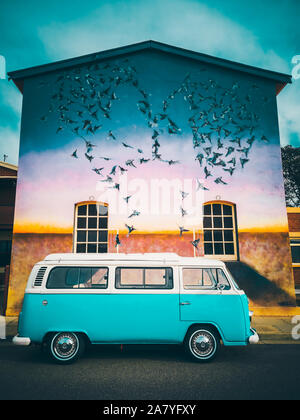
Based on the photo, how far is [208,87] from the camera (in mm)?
10648

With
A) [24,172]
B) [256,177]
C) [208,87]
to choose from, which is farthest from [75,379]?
[208,87]

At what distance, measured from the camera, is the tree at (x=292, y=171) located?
90.9 feet

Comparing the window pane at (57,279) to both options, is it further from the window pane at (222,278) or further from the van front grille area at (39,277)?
the window pane at (222,278)

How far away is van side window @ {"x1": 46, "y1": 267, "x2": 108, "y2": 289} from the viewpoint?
5613 mm

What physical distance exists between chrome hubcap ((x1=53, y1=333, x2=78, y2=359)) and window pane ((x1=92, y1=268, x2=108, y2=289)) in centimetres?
111

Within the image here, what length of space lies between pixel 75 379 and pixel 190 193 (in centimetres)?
694

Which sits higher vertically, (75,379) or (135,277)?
(135,277)

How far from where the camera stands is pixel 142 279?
5.70 meters

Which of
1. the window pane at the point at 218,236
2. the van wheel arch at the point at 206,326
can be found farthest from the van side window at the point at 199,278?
the window pane at the point at 218,236

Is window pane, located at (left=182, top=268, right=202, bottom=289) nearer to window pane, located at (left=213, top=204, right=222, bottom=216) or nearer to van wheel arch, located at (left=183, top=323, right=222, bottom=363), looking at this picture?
van wheel arch, located at (left=183, top=323, right=222, bottom=363)

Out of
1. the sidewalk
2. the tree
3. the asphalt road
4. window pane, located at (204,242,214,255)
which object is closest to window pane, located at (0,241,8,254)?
the sidewalk

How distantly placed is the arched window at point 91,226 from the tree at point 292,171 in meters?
23.9

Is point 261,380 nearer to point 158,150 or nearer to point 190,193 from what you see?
point 190,193

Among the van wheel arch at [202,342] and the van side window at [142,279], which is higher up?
the van side window at [142,279]
